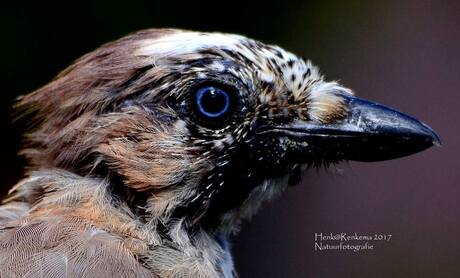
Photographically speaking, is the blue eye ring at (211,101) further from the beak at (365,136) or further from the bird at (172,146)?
the beak at (365,136)

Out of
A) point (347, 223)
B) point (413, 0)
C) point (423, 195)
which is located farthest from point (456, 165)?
point (413, 0)

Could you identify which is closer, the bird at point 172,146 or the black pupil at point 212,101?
the bird at point 172,146

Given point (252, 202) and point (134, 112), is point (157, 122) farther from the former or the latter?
point (252, 202)

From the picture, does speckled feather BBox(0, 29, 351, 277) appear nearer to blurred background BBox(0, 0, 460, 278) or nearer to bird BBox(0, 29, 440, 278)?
bird BBox(0, 29, 440, 278)

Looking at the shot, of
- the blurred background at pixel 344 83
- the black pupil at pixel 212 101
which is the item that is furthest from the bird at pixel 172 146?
the blurred background at pixel 344 83

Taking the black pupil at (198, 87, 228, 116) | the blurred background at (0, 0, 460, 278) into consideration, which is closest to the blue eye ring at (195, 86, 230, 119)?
the black pupil at (198, 87, 228, 116)

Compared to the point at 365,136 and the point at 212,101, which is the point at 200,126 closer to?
the point at 212,101
